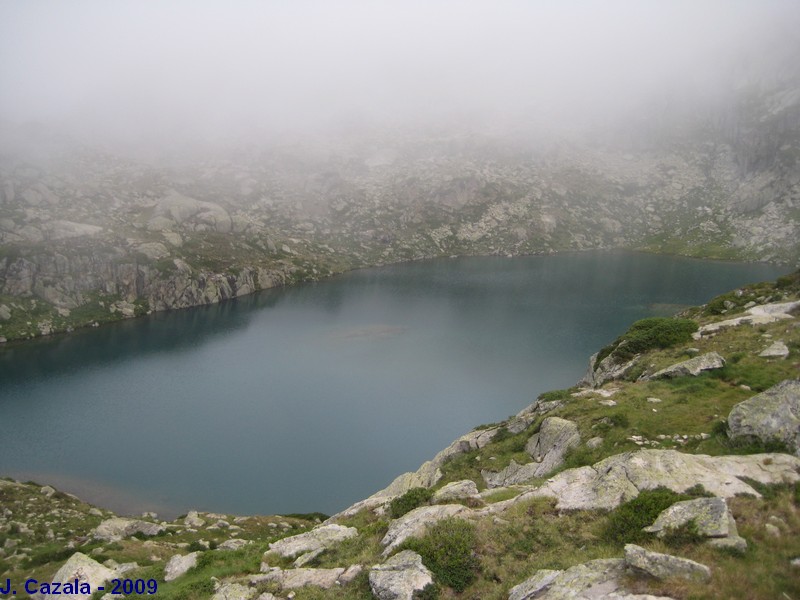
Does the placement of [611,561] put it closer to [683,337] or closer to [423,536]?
[423,536]

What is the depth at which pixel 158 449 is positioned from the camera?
65250mm

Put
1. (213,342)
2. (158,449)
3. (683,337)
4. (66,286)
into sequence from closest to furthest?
(683,337), (158,449), (213,342), (66,286)

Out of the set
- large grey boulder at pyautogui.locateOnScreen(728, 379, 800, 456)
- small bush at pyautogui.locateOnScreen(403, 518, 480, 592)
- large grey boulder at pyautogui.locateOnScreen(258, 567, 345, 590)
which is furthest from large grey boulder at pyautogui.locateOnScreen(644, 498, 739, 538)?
large grey boulder at pyautogui.locateOnScreen(258, 567, 345, 590)

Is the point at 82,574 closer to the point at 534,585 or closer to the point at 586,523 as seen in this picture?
the point at 534,585

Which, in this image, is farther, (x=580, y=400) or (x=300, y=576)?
(x=580, y=400)

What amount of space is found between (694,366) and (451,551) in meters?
23.6

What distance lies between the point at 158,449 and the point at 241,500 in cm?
1905

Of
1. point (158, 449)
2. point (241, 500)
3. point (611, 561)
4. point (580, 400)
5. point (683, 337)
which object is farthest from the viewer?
point (158, 449)

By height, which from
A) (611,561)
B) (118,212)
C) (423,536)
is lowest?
(423,536)

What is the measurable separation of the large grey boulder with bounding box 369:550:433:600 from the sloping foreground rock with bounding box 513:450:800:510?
239 inches

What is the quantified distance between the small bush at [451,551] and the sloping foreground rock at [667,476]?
397cm

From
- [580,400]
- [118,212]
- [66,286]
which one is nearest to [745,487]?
[580,400]

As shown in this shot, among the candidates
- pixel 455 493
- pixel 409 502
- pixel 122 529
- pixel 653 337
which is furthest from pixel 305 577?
pixel 653 337

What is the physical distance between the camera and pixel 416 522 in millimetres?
19188
